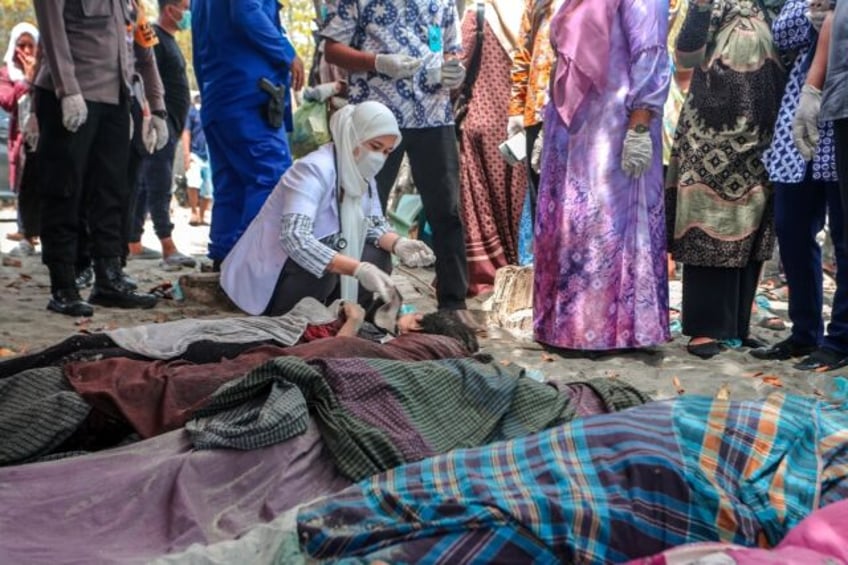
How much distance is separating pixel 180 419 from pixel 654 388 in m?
1.97

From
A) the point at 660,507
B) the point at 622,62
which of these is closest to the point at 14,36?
the point at 622,62

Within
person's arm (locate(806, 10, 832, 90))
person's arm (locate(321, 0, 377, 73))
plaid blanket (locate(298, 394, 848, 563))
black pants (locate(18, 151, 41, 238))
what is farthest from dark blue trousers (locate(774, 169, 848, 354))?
black pants (locate(18, 151, 41, 238))

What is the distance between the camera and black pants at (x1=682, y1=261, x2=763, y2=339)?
Result: 4.38 metres

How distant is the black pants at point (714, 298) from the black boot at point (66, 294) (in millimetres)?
2822

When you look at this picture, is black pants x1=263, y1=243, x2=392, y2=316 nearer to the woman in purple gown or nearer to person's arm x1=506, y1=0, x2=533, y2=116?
the woman in purple gown

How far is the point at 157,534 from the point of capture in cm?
206

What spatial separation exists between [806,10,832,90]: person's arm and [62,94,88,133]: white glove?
3140 millimetres

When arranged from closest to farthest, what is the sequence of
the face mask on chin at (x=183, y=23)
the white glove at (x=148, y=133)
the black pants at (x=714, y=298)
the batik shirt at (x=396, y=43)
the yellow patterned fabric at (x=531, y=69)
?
the black pants at (x=714, y=298) < the batik shirt at (x=396, y=43) < the yellow patterned fabric at (x=531, y=69) < the white glove at (x=148, y=133) < the face mask on chin at (x=183, y=23)

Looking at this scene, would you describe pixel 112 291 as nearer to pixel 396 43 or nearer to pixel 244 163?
pixel 244 163

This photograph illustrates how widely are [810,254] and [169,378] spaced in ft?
9.29

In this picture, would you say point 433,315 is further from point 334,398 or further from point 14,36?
point 14,36

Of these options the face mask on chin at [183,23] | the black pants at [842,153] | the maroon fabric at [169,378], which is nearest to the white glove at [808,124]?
the black pants at [842,153]

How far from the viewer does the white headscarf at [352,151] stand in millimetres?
3926

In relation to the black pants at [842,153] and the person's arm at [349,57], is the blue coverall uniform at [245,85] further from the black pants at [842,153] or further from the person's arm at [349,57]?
the black pants at [842,153]
